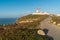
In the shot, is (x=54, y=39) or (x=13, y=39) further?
(x=54, y=39)

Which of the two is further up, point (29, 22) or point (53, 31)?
point (53, 31)

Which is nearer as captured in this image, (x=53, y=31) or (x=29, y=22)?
(x=53, y=31)

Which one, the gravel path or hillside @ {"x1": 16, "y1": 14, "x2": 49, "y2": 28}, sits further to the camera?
hillside @ {"x1": 16, "y1": 14, "x2": 49, "y2": 28}

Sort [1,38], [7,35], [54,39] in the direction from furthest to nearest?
[54,39] → [7,35] → [1,38]

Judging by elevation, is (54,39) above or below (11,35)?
below

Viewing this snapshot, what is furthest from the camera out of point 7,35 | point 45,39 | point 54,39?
point 54,39

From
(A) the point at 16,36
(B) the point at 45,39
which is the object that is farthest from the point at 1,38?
(B) the point at 45,39

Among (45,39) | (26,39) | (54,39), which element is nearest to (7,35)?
(26,39)

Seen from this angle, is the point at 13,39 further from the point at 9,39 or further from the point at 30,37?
the point at 30,37

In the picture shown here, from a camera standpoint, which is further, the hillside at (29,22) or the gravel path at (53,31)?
the hillside at (29,22)
